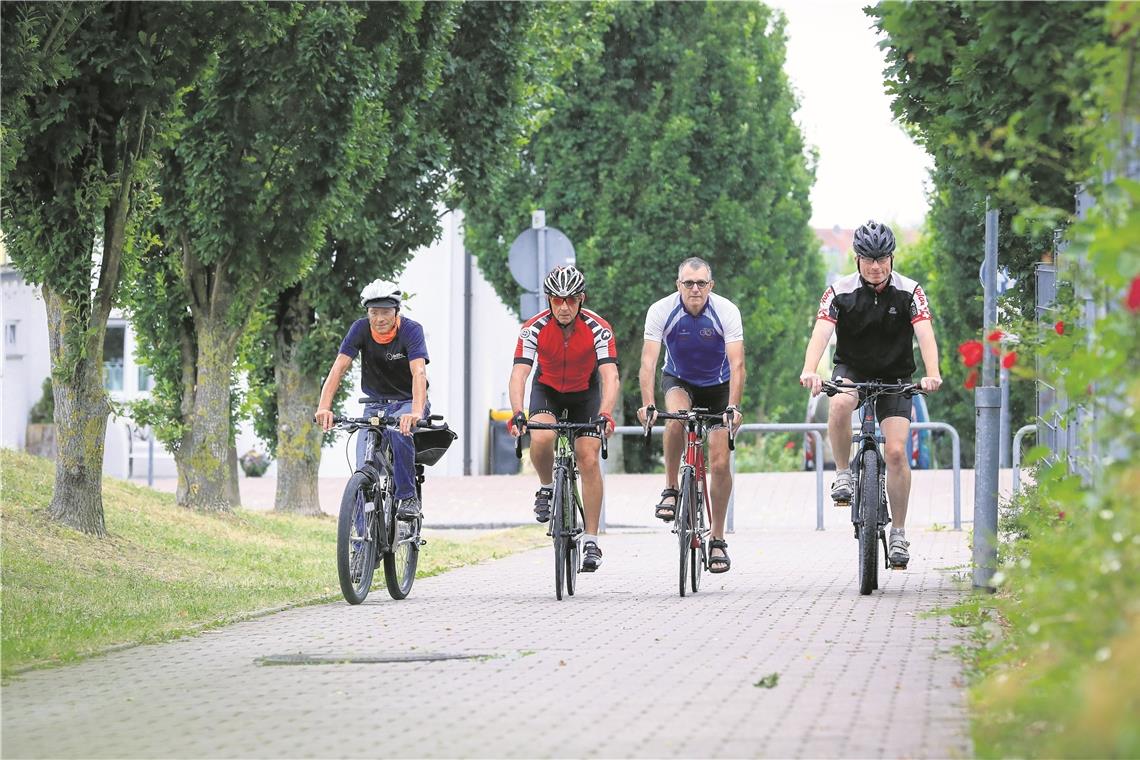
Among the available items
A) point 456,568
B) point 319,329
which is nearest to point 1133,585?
point 456,568

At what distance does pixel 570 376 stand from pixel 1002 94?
3.99 meters

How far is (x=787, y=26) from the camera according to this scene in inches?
1609

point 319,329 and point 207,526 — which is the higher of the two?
point 319,329

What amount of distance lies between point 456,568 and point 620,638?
570 cm

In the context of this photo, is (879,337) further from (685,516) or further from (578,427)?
(578,427)

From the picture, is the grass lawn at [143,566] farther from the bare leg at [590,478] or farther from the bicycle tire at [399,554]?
the bare leg at [590,478]

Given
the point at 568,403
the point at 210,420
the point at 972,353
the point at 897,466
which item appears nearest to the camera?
the point at 972,353

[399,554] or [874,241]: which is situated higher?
[874,241]

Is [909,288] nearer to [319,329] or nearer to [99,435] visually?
[99,435]

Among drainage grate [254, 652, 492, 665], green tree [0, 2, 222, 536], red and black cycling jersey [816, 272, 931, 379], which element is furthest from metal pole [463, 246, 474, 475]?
drainage grate [254, 652, 492, 665]

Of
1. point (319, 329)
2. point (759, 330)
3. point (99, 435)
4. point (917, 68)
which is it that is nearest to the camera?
point (917, 68)

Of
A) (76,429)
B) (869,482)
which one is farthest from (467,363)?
(869,482)

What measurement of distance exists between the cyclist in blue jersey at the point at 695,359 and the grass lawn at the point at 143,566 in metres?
2.35

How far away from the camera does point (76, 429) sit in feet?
46.6
